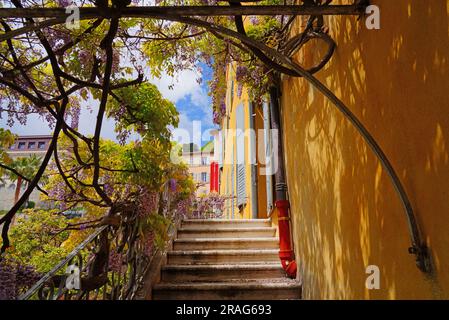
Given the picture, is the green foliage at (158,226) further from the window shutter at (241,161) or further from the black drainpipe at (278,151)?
the window shutter at (241,161)

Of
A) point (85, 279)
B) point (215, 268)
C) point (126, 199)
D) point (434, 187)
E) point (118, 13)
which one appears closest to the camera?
point (434, 187)

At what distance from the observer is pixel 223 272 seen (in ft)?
13.2

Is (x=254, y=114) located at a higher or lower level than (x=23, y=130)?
higher

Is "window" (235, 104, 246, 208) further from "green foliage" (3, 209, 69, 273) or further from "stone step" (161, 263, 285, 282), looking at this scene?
"green foliage" (3, 209, 69, 273)

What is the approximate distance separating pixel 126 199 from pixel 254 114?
4.12 m

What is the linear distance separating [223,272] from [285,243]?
82 centimetres

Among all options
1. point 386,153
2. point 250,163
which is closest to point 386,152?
point 386,153

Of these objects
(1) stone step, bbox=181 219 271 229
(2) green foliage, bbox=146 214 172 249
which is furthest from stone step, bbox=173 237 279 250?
(2) green foliage, bbox=146 214 172 249

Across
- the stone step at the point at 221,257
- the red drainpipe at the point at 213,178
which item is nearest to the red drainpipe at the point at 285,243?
the stone step at the point at 221,257

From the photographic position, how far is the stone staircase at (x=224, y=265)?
3602 mm

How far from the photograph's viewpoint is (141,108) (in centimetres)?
335

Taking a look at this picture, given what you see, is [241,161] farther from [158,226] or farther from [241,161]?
[158,226]
